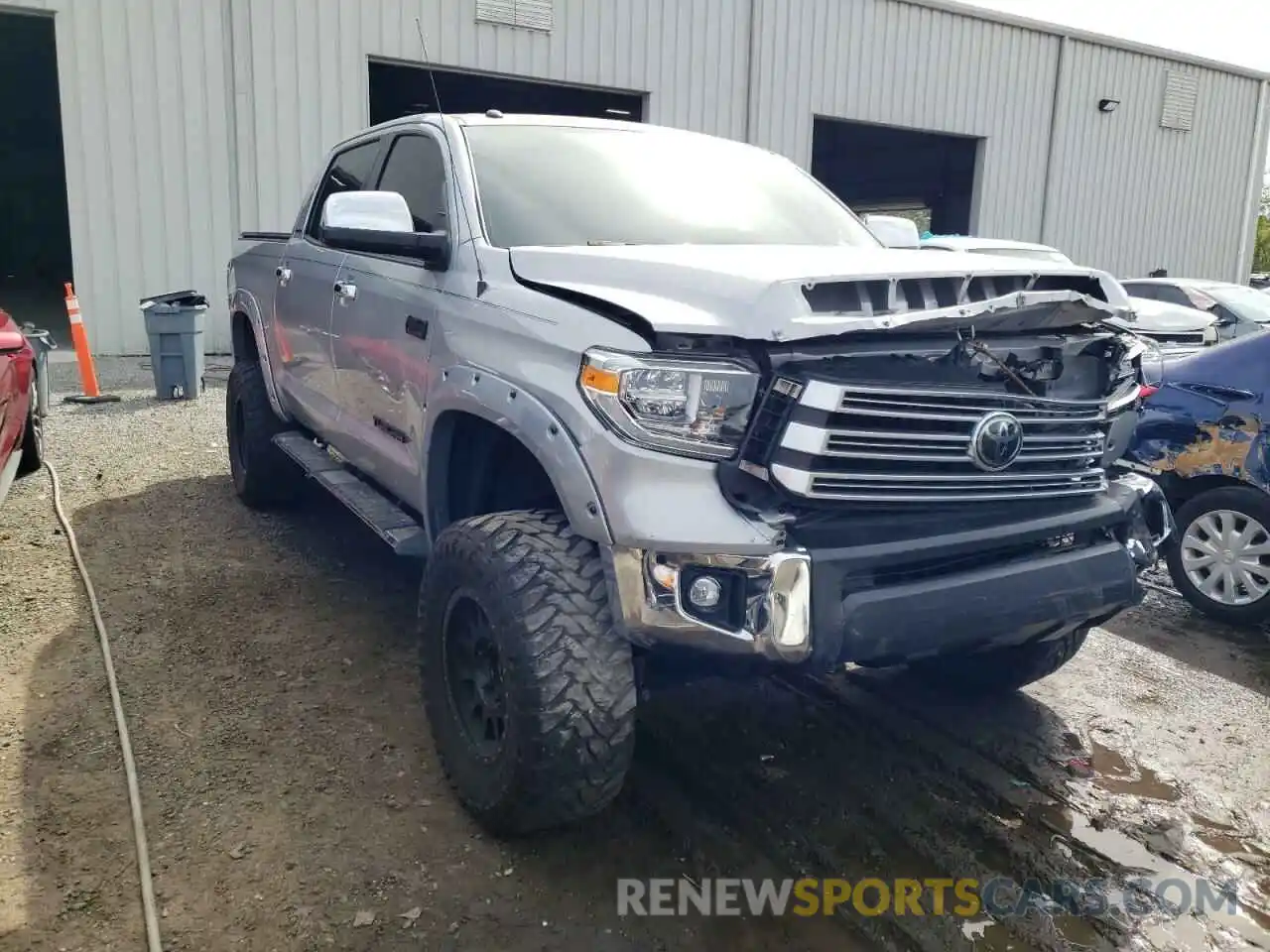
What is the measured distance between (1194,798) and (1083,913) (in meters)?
0.88

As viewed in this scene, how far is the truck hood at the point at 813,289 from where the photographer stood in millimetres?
2463

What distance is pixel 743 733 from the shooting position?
3492 mm

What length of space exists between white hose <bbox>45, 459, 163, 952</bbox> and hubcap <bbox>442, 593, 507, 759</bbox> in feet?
2.83

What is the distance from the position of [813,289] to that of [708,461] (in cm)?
50

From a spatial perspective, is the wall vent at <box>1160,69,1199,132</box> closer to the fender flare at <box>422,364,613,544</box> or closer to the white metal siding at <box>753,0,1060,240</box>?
the white metal siding at <box>753,0,1060,240</box>

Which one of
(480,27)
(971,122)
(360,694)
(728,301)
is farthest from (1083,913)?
(971,122)

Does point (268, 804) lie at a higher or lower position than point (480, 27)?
lower

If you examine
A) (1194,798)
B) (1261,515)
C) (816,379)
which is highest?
(816,379)

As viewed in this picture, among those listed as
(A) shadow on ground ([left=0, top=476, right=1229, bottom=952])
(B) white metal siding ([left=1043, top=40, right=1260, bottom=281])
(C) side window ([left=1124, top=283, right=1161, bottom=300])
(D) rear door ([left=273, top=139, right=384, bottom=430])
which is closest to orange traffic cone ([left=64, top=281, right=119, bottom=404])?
(D) rear door ([left=273, top=139, right=384, bottom=430])

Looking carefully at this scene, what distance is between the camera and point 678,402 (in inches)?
98.0

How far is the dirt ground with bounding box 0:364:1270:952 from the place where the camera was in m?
2.55

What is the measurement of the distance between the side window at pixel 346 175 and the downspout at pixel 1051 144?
51.0 ft

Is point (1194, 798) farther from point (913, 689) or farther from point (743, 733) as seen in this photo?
point (743, 733)

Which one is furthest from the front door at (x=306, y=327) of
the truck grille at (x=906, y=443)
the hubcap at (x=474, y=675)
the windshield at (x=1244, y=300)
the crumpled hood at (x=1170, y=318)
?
the windshield at (x=1244, y=300)
